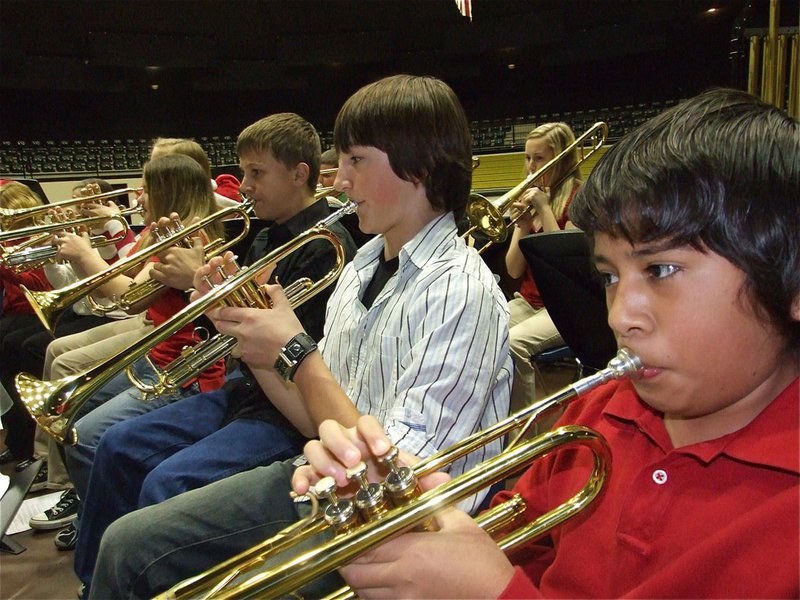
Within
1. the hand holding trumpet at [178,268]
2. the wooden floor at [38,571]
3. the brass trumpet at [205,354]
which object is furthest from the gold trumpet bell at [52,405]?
the wooden floor at [38,571]

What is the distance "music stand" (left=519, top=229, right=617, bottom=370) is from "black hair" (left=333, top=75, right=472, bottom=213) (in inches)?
17.6

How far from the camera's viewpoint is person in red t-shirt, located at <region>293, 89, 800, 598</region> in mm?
694

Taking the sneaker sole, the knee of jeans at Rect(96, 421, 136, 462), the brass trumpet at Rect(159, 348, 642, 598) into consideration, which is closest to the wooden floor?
the sneaker sole

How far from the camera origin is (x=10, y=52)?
782 centimetres

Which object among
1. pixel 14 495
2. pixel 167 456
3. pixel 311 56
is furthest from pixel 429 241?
pixel 311 56

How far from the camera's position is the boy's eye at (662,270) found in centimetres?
74

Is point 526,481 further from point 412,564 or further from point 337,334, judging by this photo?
point 337,334

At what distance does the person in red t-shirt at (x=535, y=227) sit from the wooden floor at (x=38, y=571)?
1.85m

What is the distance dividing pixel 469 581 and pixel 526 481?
300mm

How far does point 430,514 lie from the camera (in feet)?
2.52

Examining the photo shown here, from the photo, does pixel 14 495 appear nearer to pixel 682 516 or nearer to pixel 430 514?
pixel 430 514

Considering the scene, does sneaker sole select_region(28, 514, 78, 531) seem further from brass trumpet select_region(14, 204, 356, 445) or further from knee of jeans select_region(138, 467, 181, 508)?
knee of jeans select_region(138, 467, 181, 508)

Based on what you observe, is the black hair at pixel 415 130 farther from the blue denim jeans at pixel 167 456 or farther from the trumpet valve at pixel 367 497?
the trumpet valve at pixel 367 497

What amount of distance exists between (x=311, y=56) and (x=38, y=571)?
843 centimetres
